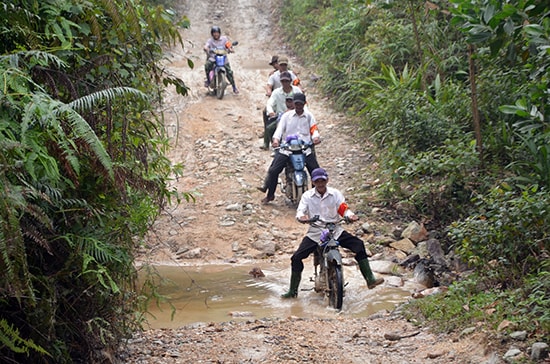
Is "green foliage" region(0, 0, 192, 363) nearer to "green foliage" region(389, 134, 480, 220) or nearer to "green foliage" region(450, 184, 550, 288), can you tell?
"green foliage" region(450, 184, 550, 288)

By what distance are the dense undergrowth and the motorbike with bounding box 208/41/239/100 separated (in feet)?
7.74

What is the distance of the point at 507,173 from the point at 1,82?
24.9 feet

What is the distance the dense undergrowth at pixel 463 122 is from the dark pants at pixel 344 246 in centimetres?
102

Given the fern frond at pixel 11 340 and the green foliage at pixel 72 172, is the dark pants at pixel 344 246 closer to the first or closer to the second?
the green foliage at pixel 72 172

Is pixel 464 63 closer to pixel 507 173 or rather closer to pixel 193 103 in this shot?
pixel 507 173

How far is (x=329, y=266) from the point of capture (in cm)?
798

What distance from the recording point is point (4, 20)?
4.64 meters

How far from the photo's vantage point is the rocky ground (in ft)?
19.8

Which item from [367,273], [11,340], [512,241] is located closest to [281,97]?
[367,273]

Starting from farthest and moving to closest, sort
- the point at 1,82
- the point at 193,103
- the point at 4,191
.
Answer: the point at 193,103, the point at 1,82, the point at 4,191

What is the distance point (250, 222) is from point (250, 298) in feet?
8.95

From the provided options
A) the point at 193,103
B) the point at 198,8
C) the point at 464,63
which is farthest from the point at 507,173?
the point at 198,8

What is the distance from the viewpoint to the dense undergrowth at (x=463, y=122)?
6.50 meters

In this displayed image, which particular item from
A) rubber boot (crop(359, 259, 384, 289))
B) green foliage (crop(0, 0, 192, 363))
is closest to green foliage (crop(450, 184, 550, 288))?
rubber boot (crop(359, 259, 384, 289))
